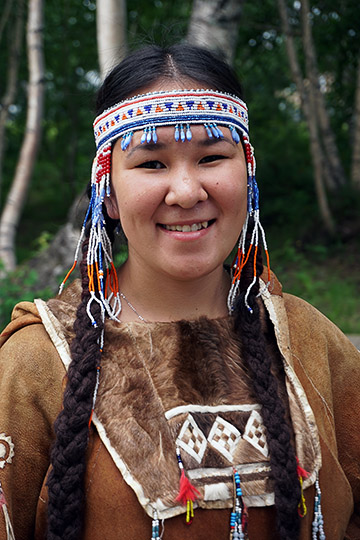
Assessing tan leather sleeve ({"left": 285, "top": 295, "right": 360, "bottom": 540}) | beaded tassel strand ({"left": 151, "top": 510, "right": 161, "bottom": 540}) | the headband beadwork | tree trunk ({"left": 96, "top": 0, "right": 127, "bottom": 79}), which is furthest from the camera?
tree trunk ({"left": 96, "top": 0, "right": 127, "bottom": 79})

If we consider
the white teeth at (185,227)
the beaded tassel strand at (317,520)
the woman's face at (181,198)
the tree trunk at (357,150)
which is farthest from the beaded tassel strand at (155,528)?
the tree trunk at (357,150)

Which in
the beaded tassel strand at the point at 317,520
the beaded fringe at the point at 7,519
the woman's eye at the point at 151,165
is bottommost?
the beaded tassel strand at the point at 317,520

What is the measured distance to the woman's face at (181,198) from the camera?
157cm

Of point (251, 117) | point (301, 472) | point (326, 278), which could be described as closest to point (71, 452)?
point (301, 472)

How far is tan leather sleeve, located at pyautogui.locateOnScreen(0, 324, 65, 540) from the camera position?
155 cm

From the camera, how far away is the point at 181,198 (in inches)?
60.7

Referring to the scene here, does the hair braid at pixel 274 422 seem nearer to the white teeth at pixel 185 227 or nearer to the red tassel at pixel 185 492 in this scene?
the red tassel at pixel 185 492

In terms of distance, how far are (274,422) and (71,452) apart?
0.57 m

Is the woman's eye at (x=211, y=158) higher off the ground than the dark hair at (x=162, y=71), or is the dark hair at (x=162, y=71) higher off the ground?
the dark hair at (x=162, y=71)

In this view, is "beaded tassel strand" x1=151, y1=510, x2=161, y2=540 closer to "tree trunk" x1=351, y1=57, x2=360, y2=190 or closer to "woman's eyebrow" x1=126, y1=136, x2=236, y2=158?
"woman's eyebrow" x1=126, y1=136, x2=236, y2=158

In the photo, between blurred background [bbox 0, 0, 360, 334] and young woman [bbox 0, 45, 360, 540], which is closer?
young woman [bbox 0, 45, 360, 540]

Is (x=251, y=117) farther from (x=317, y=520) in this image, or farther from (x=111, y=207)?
(x=317, y=520)

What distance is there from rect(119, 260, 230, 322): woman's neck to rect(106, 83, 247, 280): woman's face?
12 cm

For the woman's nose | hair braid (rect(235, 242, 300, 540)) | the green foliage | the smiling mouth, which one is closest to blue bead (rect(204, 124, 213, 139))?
the woman's nose
